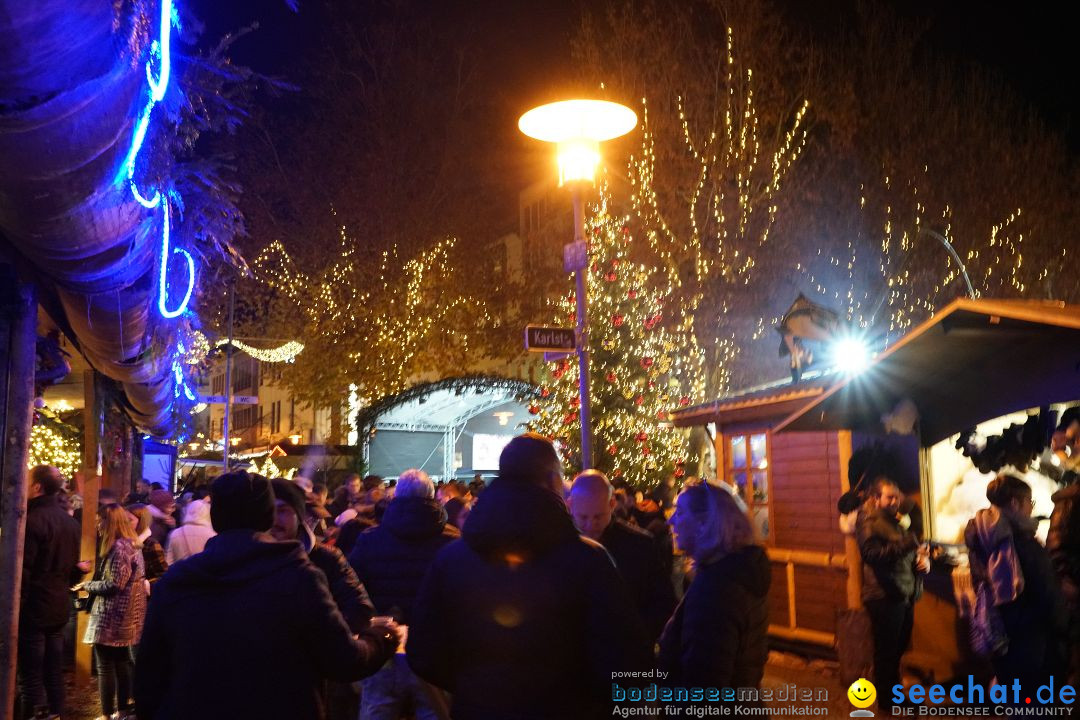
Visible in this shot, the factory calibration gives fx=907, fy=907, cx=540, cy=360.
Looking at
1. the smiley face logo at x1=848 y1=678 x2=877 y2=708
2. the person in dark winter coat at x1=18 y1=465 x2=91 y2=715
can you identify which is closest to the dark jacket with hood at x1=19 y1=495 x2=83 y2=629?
the person in dark winter coat at x1=18 y1=465 x2=91 y2=715

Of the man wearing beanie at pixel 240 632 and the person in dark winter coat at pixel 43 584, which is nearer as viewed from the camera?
the man wearing beanie at pixel 240 632

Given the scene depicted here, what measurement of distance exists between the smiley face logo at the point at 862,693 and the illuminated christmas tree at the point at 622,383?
9255mm

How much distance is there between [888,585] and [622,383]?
10.6 metres

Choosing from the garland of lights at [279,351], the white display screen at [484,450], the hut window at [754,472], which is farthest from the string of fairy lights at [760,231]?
the white display screen at [484,450]

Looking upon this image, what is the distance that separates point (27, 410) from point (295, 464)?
23.7m

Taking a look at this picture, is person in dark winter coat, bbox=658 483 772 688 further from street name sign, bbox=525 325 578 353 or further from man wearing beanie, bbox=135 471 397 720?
street name sign, bbox=525 325 578 353

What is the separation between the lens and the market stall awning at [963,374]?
6.87 meters

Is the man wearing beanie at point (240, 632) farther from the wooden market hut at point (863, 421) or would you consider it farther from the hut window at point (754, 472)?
the hut window at point (754, 472)

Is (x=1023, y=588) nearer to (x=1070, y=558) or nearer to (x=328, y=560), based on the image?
(x=1070, y=558)

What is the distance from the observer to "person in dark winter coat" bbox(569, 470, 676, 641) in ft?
17.7

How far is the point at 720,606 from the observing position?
3.93m

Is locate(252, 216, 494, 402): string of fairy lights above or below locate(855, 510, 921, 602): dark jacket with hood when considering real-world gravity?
above

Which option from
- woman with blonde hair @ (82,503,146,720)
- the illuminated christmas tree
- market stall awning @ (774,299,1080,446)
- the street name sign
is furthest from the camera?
the illuminated christmas tree

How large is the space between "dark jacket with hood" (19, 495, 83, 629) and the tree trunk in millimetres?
1568
